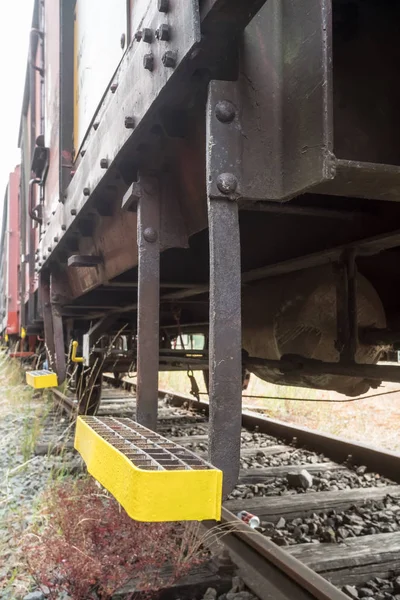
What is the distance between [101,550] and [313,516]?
1.26 metres

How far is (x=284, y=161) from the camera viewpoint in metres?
1.45

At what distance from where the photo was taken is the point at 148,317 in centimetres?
203

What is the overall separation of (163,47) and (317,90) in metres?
0.54

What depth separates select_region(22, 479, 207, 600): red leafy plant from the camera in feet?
6.52

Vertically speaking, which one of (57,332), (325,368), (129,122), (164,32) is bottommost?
(325,368)

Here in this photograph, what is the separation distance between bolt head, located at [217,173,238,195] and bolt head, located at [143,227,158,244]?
718 mm

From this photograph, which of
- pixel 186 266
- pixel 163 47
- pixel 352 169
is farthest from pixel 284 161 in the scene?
pixel 186 266

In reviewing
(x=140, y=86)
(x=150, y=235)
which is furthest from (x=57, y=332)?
(x=140, y=86)

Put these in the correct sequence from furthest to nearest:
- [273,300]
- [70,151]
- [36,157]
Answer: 1. [36,157]
2. [70,151]
3. [273,300]

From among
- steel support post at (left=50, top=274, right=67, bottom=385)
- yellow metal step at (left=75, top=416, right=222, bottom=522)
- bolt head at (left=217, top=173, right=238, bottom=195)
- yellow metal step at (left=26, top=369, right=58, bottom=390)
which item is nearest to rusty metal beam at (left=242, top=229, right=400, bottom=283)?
bolt head at (left=217, top=173, right=238, bottom=195)

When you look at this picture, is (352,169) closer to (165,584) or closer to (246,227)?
(246,227)

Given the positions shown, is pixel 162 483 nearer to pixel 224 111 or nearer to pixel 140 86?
pixel 224 111

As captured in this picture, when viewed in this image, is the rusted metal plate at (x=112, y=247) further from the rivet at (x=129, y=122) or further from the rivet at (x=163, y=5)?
the rivet at (x=163, y=5)

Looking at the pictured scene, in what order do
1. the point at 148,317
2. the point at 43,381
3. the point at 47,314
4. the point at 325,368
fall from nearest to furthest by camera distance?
the point at 148,317
the point at 325,368
the point at 43,381
the point at 47,314
